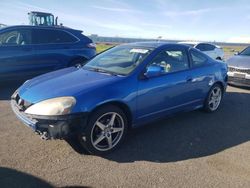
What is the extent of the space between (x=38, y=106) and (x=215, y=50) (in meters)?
13.5

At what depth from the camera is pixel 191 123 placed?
5266 mm

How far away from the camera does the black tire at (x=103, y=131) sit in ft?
12.0

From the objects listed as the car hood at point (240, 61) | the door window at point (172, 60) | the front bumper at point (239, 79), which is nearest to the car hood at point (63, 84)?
the door window at point (172, 60)

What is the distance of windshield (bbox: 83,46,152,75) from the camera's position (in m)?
4.43

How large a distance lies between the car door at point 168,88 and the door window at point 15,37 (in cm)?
458

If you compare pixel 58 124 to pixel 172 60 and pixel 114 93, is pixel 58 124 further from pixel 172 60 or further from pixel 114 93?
pixel 172 60

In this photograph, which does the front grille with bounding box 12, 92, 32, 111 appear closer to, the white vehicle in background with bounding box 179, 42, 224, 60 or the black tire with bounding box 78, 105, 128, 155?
the black tire with bounding box 78, 105, 128, 155

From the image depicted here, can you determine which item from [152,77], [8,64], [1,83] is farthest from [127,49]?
[1,83]

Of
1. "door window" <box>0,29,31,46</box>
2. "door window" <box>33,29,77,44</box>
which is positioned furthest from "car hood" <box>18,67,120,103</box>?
"door window" <box>33,29,77,44</box>

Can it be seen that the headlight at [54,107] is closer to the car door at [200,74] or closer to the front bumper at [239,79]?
the car door at [200,74]

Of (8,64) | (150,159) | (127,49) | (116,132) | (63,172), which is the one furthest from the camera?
(8,64)

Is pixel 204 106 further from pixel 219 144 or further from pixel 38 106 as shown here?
pixel 38 106

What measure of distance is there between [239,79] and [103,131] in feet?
20.3

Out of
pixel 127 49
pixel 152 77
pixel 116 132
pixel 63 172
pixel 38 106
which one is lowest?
pixel 63 172
